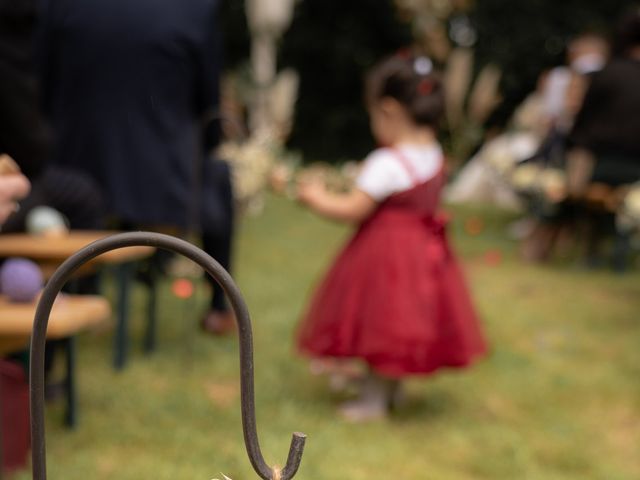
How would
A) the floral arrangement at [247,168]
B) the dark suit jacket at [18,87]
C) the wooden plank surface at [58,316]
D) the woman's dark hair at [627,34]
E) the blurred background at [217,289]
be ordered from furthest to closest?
the woman's dark hair at [627,34]
the floral arrangement at [247,168]
the blurred background at [217,289]
the dark suit jacket at [18,87]
the wooden plank surface at [58,316]

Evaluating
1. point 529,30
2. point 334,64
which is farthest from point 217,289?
point 334,64

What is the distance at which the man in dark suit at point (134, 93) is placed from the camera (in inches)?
152

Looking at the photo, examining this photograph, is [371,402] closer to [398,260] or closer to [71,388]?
[398,260]

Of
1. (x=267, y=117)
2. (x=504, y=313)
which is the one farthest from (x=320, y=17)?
(x=504, y=313)

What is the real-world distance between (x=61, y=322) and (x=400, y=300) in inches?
48.2

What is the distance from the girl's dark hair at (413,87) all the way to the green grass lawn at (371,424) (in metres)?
1.17

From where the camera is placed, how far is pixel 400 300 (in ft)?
11.0

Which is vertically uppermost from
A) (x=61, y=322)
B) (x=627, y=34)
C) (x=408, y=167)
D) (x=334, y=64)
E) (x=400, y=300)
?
(x=334, y=64)

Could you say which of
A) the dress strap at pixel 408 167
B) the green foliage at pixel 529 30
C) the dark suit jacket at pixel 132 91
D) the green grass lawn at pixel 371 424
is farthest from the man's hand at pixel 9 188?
the green foliage at pixel 529 30

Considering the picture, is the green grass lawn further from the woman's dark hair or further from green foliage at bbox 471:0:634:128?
green foliage at bbox 471:0:634:128

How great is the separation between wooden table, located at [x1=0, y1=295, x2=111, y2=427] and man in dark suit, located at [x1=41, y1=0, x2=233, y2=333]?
1045 mm

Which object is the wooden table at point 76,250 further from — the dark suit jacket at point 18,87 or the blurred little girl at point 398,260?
the blurred little girl at point 398,260

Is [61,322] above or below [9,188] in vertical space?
below

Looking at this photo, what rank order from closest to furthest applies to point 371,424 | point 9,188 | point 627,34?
point 9,188, point 371,424, point 627,34
